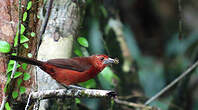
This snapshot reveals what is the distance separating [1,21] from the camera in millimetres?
3121

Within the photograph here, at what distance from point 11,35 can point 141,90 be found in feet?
11.0

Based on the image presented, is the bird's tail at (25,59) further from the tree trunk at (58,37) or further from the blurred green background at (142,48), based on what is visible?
the blurred green background at (142,48)

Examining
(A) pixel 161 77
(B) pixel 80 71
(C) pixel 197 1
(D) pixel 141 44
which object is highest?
(C) pixel 197 1

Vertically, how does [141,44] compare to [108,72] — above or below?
above

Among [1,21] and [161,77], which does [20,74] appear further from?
[161,77]

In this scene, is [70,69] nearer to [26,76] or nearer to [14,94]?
[26,76]

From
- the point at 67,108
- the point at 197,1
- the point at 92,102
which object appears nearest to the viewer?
the point at 67,108

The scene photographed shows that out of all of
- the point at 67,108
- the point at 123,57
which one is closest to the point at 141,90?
the point at 123,57

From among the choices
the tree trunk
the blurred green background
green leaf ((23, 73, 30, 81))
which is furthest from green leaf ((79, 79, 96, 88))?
green leaf ((23, 73, 30, 81))

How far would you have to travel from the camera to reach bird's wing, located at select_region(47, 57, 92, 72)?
3.50m

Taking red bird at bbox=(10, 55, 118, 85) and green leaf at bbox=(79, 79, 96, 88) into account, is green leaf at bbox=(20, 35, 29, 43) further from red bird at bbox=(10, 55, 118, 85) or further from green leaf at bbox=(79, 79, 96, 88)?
green leaf at bbox=(79, 79, 96, 88)

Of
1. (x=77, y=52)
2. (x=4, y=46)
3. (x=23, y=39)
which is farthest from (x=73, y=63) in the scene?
(x=4, y=46)

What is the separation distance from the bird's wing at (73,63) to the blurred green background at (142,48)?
33cm

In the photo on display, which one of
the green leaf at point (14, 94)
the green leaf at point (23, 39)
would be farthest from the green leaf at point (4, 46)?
the green leaf at point (14, 94)
